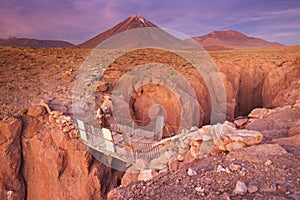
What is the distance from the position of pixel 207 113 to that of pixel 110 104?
5740 millimetres

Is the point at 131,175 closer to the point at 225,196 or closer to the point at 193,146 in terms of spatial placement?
the point at 193,146

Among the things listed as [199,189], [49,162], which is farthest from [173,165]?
[49,162]

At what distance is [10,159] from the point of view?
6742 millimetres

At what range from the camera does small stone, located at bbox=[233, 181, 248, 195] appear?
2600mm

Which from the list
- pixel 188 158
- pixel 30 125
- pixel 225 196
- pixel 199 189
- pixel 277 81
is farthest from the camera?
pixel 277 81

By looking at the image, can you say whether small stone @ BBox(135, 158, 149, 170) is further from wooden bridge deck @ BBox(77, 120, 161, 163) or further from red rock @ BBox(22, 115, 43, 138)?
red rock @ BBox(22, 115, 43, 138)

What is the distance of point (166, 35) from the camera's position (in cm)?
2642

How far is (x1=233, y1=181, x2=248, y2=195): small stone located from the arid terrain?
0.01 m

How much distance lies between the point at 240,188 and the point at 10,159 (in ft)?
22.9

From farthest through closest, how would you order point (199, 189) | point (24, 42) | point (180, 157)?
point (24, 42) < point (180, 157) < point (199, 189)

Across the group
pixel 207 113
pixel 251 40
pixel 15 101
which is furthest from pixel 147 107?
pixel 251 40

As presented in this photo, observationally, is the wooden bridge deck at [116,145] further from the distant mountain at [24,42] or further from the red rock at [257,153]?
the distant mountain at [24,42]

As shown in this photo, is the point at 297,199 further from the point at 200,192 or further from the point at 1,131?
the point at 1,131

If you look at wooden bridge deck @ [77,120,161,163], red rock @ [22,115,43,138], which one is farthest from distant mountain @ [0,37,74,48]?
wooden bridge deck @ [77,120,161,163]
